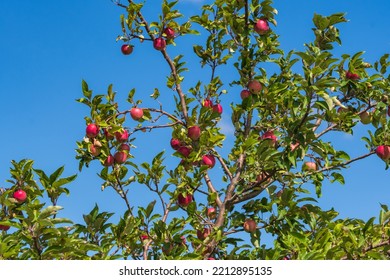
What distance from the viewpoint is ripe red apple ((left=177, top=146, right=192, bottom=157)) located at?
683 cm

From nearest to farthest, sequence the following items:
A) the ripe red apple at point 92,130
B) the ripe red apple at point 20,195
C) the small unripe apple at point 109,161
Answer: the ripe red apple at point 20,195 < the ripe red apple at point 92,130 < the small unripe apple at point 109,161

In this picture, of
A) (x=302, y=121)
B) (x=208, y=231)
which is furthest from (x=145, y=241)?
(x=302, y=121)

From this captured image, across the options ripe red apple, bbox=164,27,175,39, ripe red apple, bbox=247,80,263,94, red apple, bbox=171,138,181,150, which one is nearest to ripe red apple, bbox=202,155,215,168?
red apple, bbox=171,138,181,150

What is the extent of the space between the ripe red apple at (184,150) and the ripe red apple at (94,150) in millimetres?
856

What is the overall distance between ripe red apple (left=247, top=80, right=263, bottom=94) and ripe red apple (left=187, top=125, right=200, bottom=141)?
93 cm

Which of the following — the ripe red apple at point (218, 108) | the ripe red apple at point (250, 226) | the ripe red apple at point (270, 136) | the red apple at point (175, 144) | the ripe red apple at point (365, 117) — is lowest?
the ripe red apple at point (250, 226)

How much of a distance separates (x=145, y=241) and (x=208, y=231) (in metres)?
0.70

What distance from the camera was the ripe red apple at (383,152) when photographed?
6.68 meters

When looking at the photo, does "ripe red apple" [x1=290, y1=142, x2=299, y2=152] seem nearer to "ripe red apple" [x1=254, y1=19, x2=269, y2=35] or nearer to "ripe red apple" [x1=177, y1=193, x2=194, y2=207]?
"ripe red apple" [x1=177, y1=193, x2=194, y2=207]

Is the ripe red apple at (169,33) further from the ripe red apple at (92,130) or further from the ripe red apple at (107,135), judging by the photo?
the ripe red apple at (92,130)

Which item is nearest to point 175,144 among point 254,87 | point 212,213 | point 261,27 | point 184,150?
point 184,150

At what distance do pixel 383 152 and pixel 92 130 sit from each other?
3034 millimetres

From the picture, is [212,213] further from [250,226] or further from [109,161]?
[109,161]

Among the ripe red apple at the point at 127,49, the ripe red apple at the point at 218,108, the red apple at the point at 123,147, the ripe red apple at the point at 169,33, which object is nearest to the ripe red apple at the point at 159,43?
the ripe red apple at the point at 169,33
